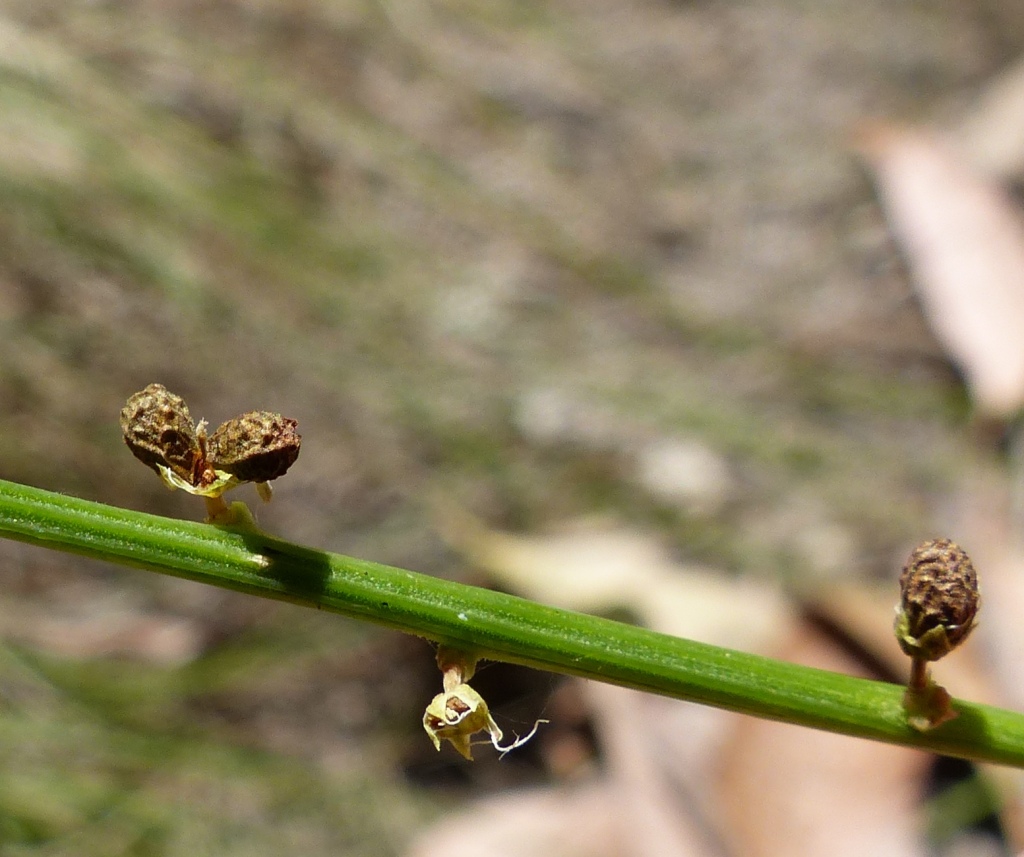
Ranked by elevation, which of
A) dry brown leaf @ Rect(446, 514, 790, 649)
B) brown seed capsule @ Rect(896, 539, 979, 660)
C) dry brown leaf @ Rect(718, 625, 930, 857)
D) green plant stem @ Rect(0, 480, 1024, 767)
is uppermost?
brown seed capsule @ Rect(896, 539, 979, 660)

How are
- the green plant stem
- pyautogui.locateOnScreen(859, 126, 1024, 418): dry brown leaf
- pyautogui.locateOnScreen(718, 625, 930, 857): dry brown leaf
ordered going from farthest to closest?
pyautogui.locateOnScreen(859, 126, 1024, 418): dry brown leaf → pyautogui.locateOnScreen(718, 625, 930, 857): dry brown leaf → the green plant stem

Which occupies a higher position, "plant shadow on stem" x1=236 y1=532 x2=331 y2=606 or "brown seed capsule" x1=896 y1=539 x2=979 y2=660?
"brown seed capsule" x1=896 y1=539 x2=979 y2=660

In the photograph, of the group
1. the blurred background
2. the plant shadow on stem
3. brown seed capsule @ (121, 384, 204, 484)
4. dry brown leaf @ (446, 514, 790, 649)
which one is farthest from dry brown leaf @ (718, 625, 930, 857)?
brown seed capsule @ (121, 384, 204, 484)

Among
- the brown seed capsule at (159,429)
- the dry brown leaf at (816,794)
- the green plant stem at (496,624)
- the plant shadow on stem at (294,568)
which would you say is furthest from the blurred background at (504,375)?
the brown seed capsule at (159,429)

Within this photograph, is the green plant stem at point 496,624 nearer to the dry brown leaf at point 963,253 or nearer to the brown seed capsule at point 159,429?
the brown seed capsule at point 159,429

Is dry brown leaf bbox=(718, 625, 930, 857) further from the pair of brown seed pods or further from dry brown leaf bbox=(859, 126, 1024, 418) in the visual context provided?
the pair of brown seed pods

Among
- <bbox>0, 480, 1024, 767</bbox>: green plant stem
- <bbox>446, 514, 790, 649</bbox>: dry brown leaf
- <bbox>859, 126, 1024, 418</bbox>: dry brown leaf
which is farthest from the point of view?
<bbox>859, 126, 1024, 418</bbox>: dry brown leaf

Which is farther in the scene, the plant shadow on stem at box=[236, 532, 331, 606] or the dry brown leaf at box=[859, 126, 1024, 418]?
the dry brown leaf at box=[859, 126, 1024, 418]
